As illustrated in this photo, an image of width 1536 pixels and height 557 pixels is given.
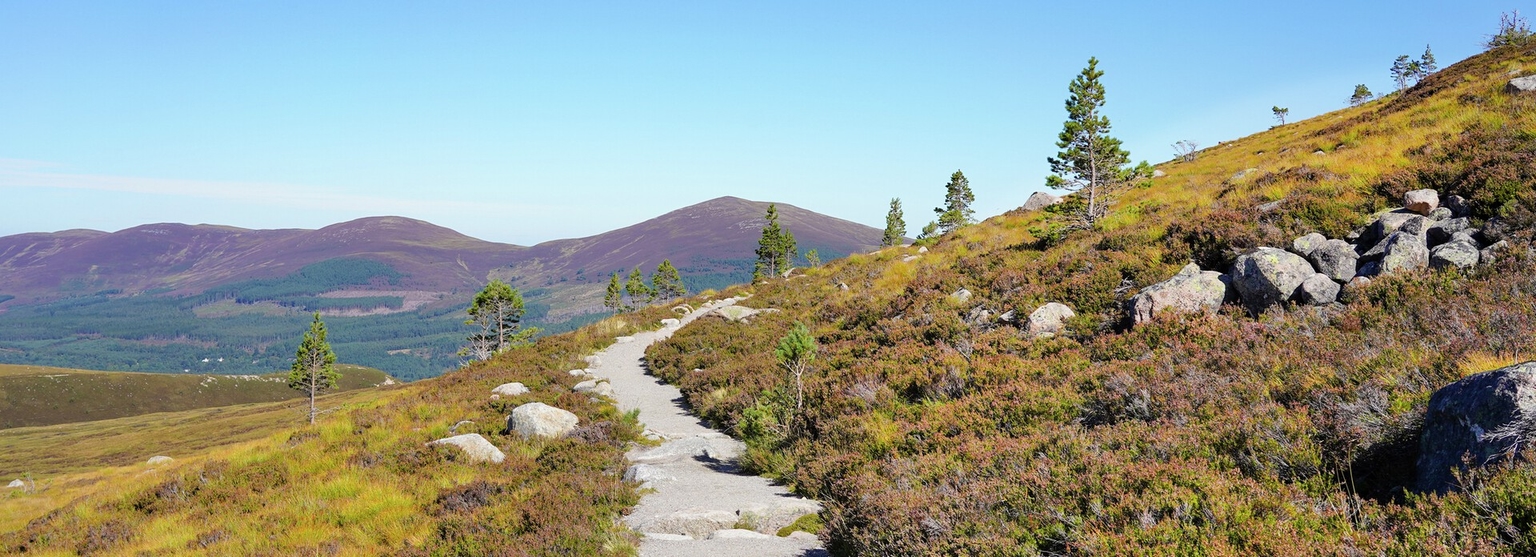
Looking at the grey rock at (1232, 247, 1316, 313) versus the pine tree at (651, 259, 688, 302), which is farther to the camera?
the pine tree at (651, 259, 688, 302)

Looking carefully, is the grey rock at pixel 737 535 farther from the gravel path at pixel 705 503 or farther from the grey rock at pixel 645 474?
the grey rock at pixel 645 474

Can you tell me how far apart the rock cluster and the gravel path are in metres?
7.12

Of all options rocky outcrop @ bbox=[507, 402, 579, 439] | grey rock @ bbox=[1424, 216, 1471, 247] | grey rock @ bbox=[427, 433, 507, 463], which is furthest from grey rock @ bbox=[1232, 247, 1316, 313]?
grey rock @ bbox=[427, 433, 507, 463]

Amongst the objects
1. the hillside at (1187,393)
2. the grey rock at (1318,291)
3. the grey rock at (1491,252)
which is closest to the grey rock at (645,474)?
the hillside at (1187,393)

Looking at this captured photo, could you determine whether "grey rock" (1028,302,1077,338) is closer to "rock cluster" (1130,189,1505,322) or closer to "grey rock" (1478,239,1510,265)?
"rock cluster" (1130,189,1505,322)

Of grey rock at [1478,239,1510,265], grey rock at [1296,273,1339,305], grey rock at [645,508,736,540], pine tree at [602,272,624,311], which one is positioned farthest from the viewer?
pine tree at [602,272,624,311]

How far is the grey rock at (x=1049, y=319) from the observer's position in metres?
11.8

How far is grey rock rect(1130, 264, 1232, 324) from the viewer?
1062cm

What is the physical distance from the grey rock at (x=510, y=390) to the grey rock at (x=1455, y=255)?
18.6m

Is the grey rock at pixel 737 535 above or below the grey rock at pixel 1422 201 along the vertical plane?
below

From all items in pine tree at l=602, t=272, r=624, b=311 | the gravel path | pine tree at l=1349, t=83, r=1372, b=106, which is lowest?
the gravel path

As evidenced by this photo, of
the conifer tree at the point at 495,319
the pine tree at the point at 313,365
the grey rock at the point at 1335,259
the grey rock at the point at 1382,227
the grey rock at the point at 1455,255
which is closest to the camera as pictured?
the grey rock at the point at 1455,255

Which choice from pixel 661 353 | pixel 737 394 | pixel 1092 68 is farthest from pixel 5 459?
pixel 1092 68

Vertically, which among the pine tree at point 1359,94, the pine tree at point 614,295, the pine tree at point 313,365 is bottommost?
the pine tree at point 313,365
